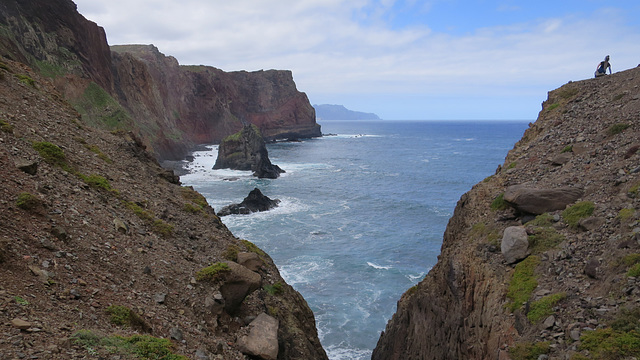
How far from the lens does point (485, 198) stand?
1852 centimetres

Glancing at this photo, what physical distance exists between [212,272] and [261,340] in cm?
265

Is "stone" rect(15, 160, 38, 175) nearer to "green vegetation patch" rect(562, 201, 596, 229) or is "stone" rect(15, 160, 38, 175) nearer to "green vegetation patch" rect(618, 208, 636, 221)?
"green vegetation patch" rect(562, 201, 596, 229)

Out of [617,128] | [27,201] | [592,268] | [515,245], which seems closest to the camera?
[27,201]

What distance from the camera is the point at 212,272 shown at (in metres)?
Result: 12.4

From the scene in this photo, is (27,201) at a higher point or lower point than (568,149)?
lower

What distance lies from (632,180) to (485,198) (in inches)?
229

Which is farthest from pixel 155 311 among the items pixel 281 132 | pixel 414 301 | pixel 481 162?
pixel 281 132

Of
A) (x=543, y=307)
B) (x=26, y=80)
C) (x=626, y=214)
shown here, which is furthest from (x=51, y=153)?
(x=626, y=214)

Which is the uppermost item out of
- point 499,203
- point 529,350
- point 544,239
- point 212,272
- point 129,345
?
point 499,203

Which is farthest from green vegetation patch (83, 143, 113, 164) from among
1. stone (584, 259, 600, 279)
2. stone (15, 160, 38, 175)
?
stone (584, 259, 600, 279)

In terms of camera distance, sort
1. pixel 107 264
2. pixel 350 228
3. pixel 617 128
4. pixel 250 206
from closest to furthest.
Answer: pixel 107 264 → pixel 617 128 → pixel 350 228 → pixel 250 206

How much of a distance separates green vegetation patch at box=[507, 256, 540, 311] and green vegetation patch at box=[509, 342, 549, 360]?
1546 mm

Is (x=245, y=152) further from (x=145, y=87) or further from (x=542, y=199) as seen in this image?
(x=542, y=199)

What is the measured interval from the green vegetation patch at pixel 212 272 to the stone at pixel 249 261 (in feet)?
7.45
